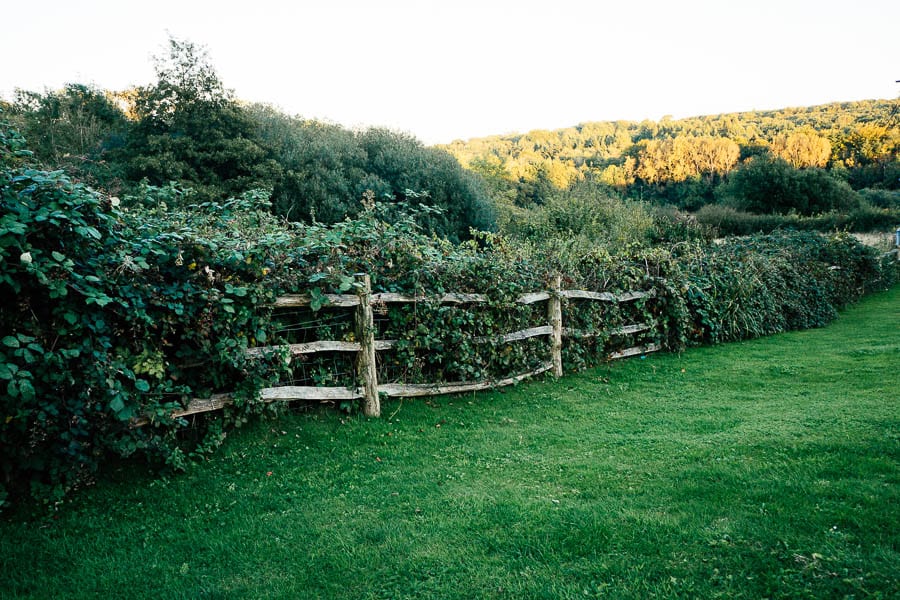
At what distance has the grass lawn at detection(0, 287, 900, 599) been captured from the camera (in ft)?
10.2

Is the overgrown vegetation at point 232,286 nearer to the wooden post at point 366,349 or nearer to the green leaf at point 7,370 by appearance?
the green leaf at point 7,370

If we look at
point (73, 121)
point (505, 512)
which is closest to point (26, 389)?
point (505, 512)

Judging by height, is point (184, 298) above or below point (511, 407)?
above

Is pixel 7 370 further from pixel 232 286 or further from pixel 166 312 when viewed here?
pixel 232 286

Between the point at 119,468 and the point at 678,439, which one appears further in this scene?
the point at 678,439

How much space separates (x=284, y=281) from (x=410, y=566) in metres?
3.16

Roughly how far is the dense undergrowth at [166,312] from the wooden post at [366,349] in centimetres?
18

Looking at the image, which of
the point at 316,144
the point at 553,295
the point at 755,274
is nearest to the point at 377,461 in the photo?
the point at 553,295

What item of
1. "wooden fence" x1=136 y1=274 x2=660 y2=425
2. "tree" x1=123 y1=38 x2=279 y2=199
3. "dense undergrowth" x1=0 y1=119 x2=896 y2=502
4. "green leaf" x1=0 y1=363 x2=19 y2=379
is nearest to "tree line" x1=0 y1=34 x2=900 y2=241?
"tree" x1=123 y1=38 x2=279 y2=199

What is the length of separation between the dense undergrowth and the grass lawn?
0.52 meters

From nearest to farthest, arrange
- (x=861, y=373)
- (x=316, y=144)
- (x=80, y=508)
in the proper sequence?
(x=80, y=508), (x=861, y=373), (x=316, y=144)

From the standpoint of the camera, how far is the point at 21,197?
3.71m

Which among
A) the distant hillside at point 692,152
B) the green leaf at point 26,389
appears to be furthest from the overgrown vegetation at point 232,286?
the distant hillside at point 692,152

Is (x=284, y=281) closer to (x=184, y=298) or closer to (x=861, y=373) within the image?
(x=184, y=298)
